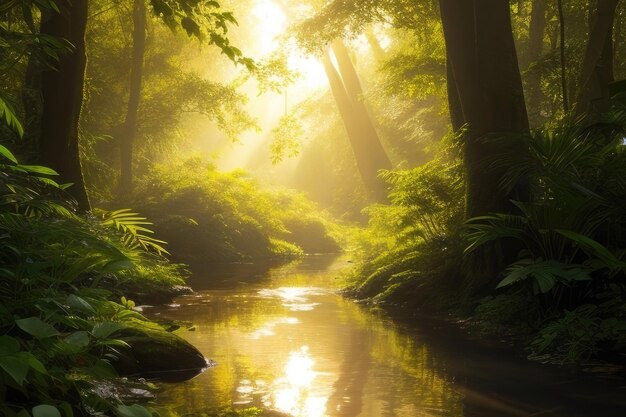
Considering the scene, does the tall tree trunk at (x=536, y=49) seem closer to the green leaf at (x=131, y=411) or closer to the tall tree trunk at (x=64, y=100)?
the tall tree trunk at (x=64, y=100)

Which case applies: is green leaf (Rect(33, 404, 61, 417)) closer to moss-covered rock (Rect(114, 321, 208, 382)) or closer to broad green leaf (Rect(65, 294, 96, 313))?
broad green leaf (Rect(65, 294, 96, 313))

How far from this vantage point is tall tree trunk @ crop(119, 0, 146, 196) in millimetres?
25156

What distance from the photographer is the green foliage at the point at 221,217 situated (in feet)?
77.6

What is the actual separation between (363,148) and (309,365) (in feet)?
59.5

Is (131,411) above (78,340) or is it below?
below

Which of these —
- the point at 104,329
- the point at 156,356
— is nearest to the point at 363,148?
the point at 156,356

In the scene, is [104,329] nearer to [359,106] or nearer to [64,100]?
[64,100]

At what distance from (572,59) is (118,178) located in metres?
15.9

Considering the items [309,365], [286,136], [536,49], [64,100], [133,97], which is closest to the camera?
[309,365]

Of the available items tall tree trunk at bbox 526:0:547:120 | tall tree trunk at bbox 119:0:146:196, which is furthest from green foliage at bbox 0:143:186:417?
tall tree trunk at bbox 119:0:146:196

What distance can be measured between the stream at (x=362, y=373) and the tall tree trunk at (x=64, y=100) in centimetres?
229

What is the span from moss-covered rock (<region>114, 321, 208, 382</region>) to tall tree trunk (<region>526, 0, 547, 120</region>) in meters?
16.3

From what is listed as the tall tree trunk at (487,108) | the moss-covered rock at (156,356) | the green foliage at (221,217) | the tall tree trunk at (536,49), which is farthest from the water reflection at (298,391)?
the tall tree trunk at (536,49)

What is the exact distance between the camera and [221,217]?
84.4ft
